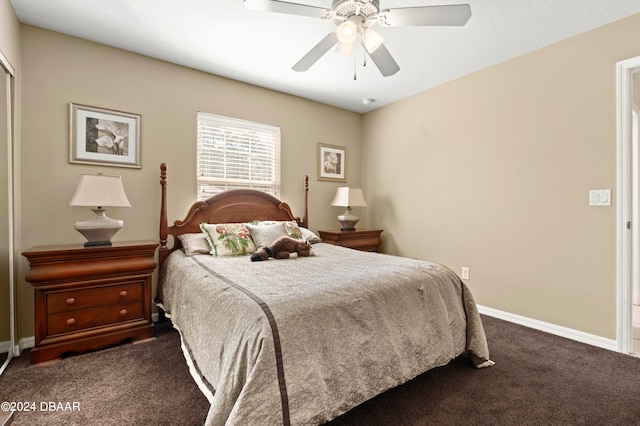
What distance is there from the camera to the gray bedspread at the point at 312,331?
1.26 meters

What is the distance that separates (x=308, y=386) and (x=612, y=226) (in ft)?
8.71

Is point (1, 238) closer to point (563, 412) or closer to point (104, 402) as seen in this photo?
point (104, 402)

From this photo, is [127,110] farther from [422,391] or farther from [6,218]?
[422,391]

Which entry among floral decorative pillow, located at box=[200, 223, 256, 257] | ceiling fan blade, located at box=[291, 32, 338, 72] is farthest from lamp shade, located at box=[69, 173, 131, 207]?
ceiling fan blade, located at box=[291, 32, 338, 72]

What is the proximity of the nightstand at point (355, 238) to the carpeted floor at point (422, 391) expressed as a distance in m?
1.96

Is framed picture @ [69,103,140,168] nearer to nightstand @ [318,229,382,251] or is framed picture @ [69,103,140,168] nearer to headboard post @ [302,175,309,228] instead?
headboard post @ [302,175,309,228]

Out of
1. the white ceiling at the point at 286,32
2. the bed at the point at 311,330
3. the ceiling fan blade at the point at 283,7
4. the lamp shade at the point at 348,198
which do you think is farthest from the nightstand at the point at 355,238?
the ceiling fan blade at the point at 283,7

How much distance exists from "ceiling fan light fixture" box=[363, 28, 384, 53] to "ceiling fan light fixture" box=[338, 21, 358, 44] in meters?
0.08

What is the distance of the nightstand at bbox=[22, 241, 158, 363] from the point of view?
2146mm

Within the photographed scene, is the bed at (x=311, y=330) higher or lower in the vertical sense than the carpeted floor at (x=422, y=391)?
higher

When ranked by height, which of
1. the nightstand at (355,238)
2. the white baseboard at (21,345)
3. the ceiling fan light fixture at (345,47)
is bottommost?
the white baseboard at (21,345)

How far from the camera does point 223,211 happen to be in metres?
3.33

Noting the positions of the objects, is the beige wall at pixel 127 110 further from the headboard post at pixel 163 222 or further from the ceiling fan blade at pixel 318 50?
the ceiling fan blade at pixel 318 50

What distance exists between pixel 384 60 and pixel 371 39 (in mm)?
285
